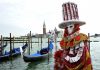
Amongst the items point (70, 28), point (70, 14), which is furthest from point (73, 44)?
point (70, 14)

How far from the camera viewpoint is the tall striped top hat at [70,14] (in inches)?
108

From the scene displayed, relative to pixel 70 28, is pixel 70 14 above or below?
above

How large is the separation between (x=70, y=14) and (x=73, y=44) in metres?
0.29

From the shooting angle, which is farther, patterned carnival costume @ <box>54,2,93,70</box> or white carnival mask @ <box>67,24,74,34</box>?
white carnival mask @ <box>67,24,74,34</box>

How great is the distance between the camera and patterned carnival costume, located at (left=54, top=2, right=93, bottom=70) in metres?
2.69

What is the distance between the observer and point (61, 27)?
9.58ft

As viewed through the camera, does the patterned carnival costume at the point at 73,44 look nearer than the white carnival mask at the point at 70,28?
Yes

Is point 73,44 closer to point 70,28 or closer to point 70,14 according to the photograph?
point 70,28

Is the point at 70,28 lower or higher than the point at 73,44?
higher

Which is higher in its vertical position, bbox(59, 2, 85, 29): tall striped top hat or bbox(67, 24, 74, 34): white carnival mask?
bbox(59, 2, 85, 29): tall striped top hat

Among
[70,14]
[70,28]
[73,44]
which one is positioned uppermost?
[70,14]

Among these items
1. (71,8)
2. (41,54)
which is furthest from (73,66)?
(41,54)

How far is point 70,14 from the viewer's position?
275 centimetres

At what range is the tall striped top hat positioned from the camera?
2733 mm
